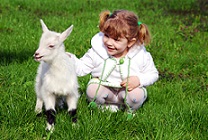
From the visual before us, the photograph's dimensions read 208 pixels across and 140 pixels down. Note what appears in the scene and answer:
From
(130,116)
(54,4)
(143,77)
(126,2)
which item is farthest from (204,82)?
(126,2)

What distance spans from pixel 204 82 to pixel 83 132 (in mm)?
2927

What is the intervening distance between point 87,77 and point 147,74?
1.46m

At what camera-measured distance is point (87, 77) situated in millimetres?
5910

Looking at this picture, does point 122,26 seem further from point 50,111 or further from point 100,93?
point 50,111

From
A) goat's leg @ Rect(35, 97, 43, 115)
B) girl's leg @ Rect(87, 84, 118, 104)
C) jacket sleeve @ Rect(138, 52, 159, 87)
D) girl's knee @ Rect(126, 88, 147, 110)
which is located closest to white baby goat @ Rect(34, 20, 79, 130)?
goat's leg @ Rect(35, 97, 43, 115)

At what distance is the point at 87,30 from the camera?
27.9 ft

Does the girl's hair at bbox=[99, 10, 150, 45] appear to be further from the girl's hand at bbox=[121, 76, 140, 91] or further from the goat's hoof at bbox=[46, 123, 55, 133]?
the goat's hoof at bbox=[46, 123, 55, 133]

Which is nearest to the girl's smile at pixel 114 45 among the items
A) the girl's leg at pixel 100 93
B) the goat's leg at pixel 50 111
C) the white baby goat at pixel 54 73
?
the girl's leg at pixel 100 93

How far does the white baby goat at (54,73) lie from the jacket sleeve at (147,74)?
96 cm

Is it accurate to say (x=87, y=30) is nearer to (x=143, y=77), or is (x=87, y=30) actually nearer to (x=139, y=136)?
(x=143, y=77)

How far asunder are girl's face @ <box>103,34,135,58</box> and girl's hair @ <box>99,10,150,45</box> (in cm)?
Answer: 5

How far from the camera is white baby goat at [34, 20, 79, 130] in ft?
11.9

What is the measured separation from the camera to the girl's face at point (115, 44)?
4426 mm

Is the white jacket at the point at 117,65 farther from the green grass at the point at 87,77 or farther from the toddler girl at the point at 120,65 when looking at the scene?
the green grass at the point at 87,77
